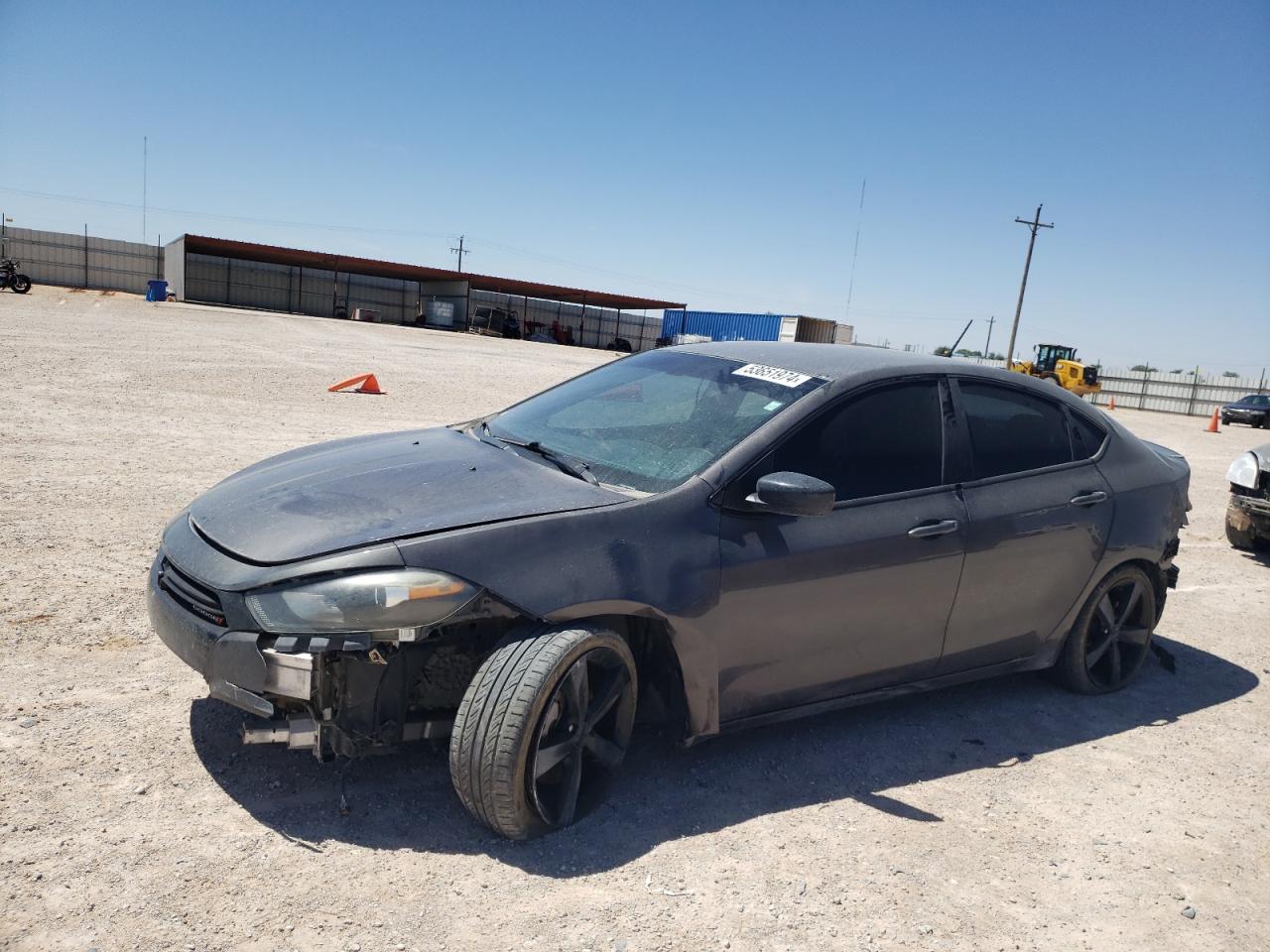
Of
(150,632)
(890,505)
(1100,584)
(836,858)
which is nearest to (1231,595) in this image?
(1100,584)

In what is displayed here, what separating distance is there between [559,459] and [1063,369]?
40868 mm

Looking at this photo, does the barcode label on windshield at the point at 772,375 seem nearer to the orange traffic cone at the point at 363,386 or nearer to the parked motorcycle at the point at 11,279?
the orange traffic cone at the point at 363,386

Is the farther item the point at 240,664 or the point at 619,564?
the point at 619,564

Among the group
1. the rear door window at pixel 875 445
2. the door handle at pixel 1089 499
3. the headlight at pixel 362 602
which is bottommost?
the headlight at pixel 362 602

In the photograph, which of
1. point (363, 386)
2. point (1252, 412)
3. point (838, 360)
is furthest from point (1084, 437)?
point (1252, 412)

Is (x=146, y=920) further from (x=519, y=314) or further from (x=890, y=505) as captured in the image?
(x=519, y=314)

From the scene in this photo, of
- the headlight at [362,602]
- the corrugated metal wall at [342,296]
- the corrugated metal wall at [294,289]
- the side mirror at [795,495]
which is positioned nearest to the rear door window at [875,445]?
the side mirror at [795,495]

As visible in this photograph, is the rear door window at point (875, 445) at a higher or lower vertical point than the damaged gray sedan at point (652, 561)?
higher

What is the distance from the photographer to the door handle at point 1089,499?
13.1 ft

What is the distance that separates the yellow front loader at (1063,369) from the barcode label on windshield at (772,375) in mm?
36615

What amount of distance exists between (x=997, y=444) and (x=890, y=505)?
2.49 ft

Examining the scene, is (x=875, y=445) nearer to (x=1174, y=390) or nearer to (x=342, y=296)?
(x=1174, y=390)

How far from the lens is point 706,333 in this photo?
60375 millimetres

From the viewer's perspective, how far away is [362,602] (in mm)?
2490
